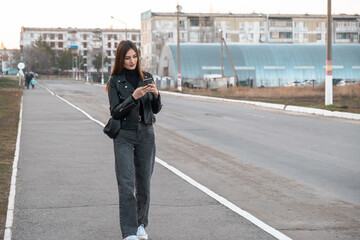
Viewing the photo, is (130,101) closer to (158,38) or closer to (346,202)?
(346,202)

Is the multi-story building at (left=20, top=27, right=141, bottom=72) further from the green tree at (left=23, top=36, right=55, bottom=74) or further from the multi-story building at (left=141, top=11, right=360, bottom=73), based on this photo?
the multi-story building at (left=141, top=11, right=360, bottom=73)

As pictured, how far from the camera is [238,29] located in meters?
127

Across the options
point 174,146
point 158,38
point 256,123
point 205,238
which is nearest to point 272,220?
point 205,238

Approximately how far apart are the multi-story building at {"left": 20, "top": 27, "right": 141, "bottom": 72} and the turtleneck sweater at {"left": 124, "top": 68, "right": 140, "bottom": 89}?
18655cm

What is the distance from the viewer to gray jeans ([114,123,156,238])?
5570mm

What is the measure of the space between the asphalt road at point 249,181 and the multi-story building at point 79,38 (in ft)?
581

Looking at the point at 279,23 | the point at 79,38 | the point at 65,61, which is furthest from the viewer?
the point at 79,38

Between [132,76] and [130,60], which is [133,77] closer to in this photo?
[132,76]

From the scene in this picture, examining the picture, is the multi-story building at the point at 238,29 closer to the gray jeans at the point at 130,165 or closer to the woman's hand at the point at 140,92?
the gray jeans at the point at 130,165

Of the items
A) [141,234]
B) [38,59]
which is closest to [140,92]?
[141,234]

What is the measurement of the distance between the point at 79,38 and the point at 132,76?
19653 centimetres

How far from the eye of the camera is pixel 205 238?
5.84 meters

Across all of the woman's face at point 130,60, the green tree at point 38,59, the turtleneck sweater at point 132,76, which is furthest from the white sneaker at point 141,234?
the green tree at point 38,59

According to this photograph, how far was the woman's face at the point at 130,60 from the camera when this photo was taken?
5.54m
